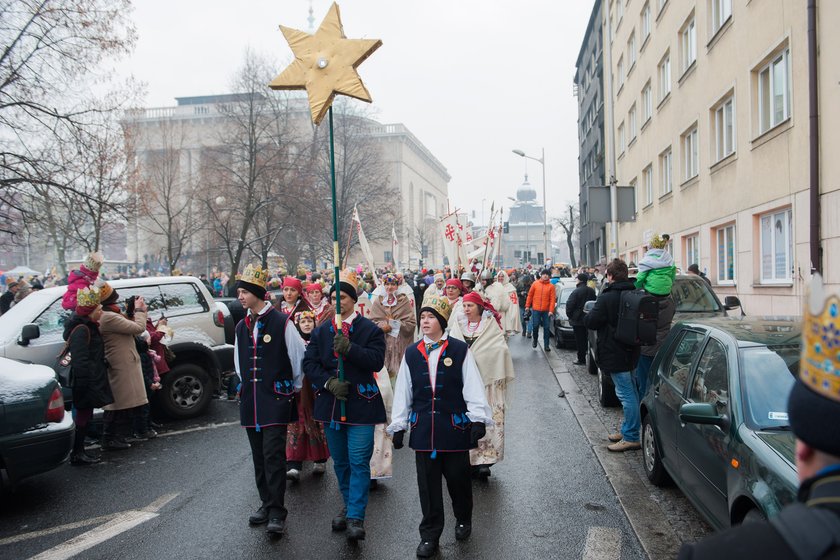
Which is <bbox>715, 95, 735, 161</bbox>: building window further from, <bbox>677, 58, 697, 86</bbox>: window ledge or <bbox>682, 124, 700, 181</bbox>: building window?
<bbox>677, 58, 697, 86</bbox>: window ledge

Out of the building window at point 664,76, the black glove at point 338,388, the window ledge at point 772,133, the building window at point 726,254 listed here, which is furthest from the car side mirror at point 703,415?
the building window at point 664,76

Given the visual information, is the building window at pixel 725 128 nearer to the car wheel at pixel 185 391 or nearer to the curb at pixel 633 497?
the curb at pixel 633 497

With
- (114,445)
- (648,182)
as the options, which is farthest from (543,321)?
(648,182)

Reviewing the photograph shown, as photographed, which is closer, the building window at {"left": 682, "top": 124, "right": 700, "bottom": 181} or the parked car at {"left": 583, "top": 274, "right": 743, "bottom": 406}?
the parked car at {"left": 583, "top": 274, "right": 743, "bottom": 406}

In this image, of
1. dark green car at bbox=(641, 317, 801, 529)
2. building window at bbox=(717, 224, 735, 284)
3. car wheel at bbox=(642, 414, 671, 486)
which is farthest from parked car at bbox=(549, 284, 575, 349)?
dark green car at bbox=(641, 317, 801, 529)

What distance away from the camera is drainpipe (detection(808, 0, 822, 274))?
440 inches

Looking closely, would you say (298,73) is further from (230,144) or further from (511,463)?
(230,144)

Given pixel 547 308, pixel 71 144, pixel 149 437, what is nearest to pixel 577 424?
pixel 149 437

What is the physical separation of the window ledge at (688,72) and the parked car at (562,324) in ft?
23.0

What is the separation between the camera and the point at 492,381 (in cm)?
622

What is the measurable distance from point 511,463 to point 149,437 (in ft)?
14.9

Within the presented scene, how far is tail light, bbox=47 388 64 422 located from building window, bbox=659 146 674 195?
2025cm

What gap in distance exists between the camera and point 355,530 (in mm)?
4785

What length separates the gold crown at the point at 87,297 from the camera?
7.48m
